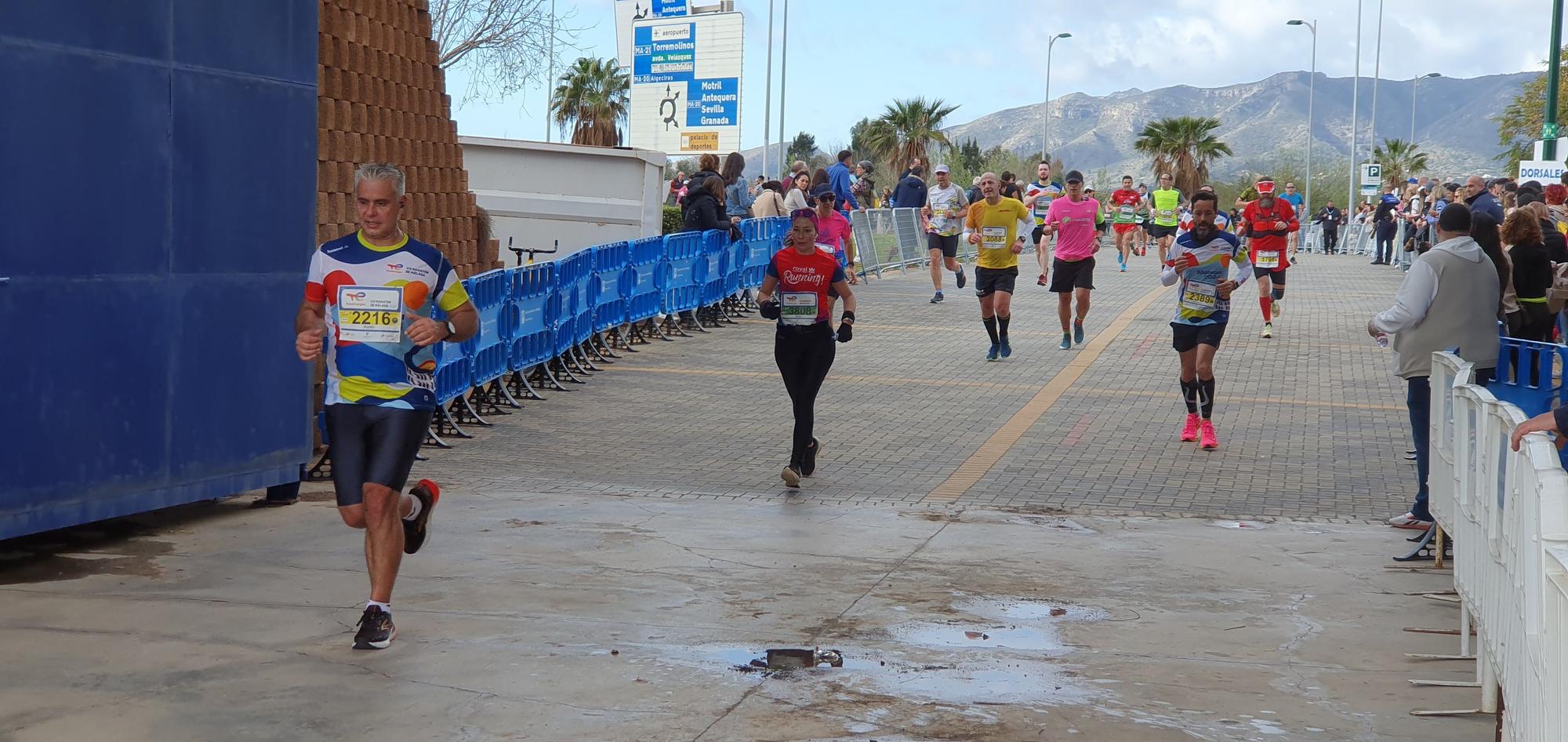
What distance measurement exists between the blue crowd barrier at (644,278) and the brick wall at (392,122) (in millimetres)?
2380

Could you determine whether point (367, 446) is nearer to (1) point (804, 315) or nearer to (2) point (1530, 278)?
(1) point (804, 315)

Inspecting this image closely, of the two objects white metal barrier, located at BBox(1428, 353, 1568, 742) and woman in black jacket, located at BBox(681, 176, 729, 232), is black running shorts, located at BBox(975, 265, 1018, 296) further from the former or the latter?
white metal barrier, located at BBox(1428, 353, 1568, 742)

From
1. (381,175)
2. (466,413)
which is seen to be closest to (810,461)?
(466,413)

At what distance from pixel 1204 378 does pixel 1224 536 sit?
312 centimetres

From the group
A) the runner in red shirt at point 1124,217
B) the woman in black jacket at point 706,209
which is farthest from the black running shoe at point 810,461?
the runner in red shirt at point 1124,217

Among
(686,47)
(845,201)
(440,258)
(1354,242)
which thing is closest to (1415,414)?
(440,258)

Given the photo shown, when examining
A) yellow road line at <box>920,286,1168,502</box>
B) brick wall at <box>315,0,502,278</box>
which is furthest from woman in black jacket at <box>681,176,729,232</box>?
brick wall at <box>315,0,502,278</box>

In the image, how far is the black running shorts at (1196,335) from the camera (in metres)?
11.7

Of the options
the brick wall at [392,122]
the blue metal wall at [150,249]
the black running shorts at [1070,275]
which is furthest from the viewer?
the black running shorts at [1070,275]

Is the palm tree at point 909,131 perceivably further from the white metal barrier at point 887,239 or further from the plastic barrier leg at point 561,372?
the plastic barrier leg at point 561,372

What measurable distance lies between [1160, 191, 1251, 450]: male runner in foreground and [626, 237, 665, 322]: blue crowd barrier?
256 inches

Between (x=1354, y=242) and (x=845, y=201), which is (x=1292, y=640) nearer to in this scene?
(x=845, y=201)

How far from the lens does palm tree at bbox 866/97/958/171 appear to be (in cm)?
5825

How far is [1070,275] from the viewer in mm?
17031
